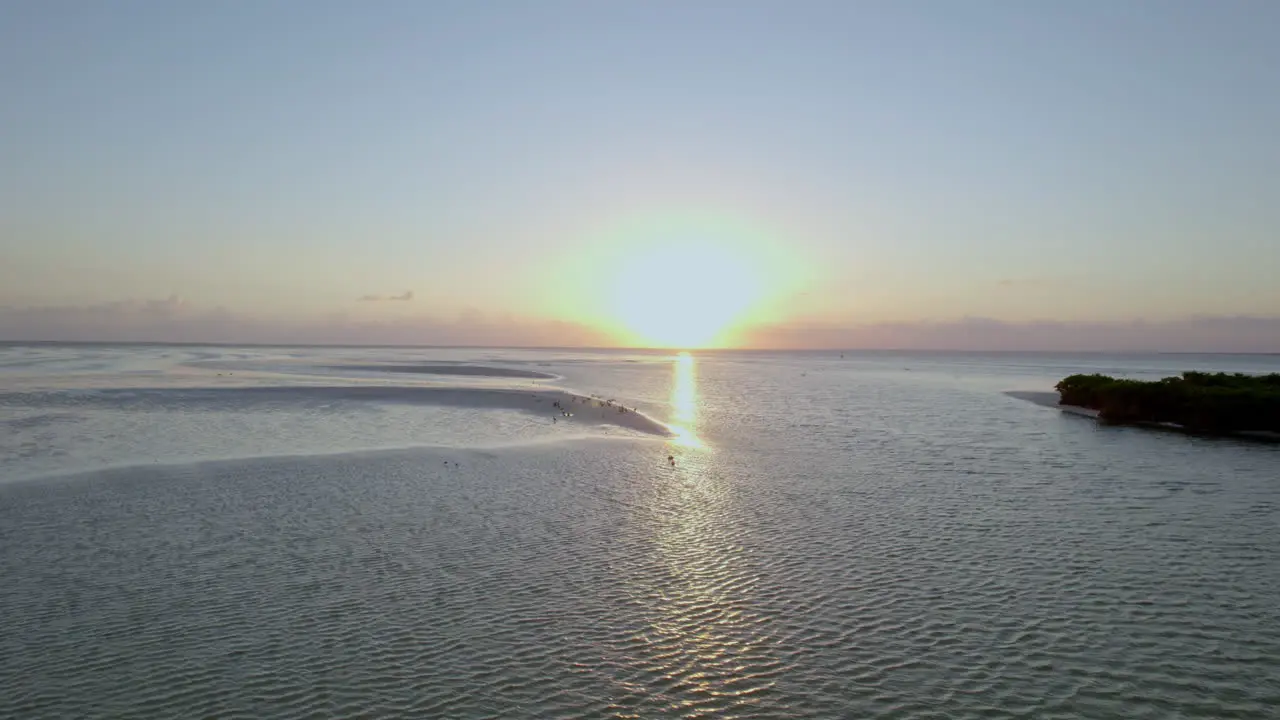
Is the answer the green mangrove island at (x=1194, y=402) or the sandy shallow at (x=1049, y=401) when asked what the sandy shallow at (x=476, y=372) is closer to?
the sandy shallow at (x=1049, y=401)

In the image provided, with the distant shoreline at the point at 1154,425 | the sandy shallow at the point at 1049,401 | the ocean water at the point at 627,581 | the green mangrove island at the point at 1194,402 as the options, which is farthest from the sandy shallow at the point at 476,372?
the ocean water at the point at 627,581

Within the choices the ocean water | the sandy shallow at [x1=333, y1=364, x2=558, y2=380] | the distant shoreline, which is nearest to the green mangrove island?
the distant shoreline

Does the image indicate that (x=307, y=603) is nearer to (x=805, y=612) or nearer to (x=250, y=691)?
(x=250, y=691)

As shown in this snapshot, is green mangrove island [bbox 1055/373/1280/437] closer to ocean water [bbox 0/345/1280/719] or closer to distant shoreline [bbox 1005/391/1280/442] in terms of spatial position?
distant shoreline [bbox 1005/391/1280/442]

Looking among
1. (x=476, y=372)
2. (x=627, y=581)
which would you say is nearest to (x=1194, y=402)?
(x=627, y=581)

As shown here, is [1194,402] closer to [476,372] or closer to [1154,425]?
[1154,425]
